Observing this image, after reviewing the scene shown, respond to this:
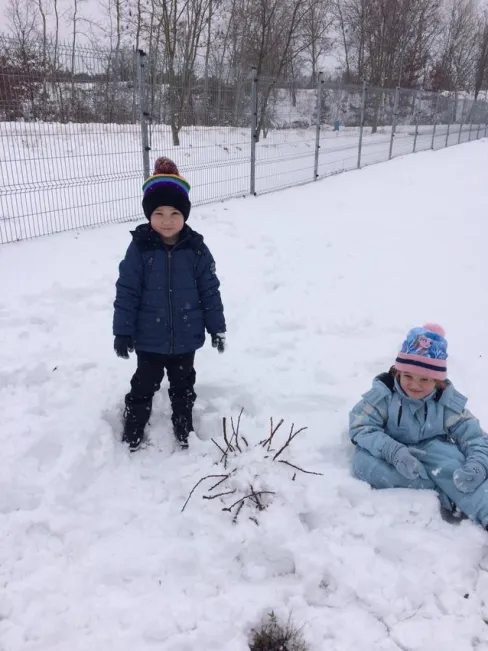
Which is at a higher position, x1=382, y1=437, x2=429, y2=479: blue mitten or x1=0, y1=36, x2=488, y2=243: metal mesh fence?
x1=0, y1=36, x2=488, y2=243: metal mesh fence

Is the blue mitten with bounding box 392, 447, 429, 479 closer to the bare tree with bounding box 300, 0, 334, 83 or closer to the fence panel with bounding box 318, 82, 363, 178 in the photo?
the fence panel with bounding box 318, 82, 363, 178

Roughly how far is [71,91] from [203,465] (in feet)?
17.1

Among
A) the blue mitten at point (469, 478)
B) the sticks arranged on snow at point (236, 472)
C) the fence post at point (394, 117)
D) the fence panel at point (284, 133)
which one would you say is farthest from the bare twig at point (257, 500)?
the fence post at point (394, 117)

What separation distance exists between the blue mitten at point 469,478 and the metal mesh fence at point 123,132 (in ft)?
17.8

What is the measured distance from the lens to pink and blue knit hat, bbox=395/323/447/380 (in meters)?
2.51

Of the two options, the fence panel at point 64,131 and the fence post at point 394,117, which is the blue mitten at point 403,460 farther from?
the fence post at point 394,117

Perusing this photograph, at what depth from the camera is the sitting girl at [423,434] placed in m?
2.42

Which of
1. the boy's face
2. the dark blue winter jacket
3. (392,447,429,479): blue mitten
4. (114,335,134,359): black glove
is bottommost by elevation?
(392,447,429,479): blue mitten

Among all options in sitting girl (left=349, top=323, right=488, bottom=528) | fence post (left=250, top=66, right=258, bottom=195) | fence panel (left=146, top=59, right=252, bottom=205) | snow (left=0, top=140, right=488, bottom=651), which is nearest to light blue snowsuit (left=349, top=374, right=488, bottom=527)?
sitting girl (left=349, top=323, right=488, bottom=528)

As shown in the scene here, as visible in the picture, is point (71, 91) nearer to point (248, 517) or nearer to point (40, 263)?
point (40, 263)

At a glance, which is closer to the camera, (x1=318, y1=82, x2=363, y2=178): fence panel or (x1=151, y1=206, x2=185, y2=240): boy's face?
(x1=151, y1=206, x2=185, y2=240): boy's face

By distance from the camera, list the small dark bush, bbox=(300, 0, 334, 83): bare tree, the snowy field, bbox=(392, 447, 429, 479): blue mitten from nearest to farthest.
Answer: the small dark bush → bbox=(392, 447, 429, 479): blue mitten → the snowy field → bbox=(300, 0, 334, 83): bare tree

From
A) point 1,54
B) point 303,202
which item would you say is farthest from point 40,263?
point 303,202

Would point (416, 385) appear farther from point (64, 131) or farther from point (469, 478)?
point (64, 131)
